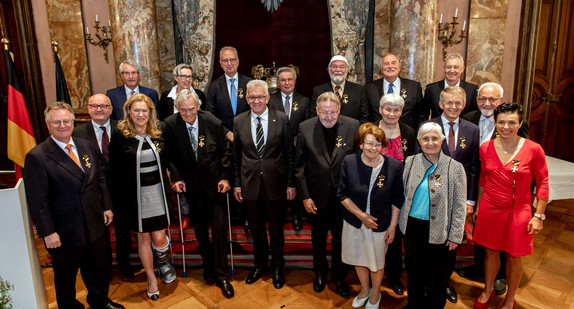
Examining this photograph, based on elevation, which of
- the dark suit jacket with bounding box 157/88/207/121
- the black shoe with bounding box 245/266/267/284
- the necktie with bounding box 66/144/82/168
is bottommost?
the black shoe with bounding box 245/266/267/284

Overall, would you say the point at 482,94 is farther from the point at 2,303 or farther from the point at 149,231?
the point at 2,303

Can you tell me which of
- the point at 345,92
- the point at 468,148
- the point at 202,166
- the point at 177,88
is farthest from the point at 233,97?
the point at 468,148

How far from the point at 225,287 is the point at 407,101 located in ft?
7.93

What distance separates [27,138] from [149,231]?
2.16 metres

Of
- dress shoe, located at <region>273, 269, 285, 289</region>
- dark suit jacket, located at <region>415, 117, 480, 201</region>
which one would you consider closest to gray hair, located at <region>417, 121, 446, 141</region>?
dark suit jacket, located at <region>415, 117, 480, 201</region>

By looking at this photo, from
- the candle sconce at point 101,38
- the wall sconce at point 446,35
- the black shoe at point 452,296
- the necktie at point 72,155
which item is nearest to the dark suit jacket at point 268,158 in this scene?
the necktie at point 72,155

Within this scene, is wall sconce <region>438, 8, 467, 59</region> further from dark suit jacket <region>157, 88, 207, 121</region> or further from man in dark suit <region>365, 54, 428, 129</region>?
dark suit jacket <region>157, 88, 207, 121</region>

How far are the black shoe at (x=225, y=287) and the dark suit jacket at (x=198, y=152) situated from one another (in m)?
0.79

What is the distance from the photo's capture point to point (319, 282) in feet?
11.1

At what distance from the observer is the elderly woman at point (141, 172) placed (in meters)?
3.01

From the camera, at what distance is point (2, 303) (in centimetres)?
209

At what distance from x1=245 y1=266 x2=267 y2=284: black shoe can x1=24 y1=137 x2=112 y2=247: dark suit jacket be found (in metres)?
1.36

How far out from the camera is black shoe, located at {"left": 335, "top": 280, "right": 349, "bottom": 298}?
10.8ft

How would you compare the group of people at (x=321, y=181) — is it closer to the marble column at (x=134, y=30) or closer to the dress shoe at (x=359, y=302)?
the dress shoe at (x=359, y=302)
